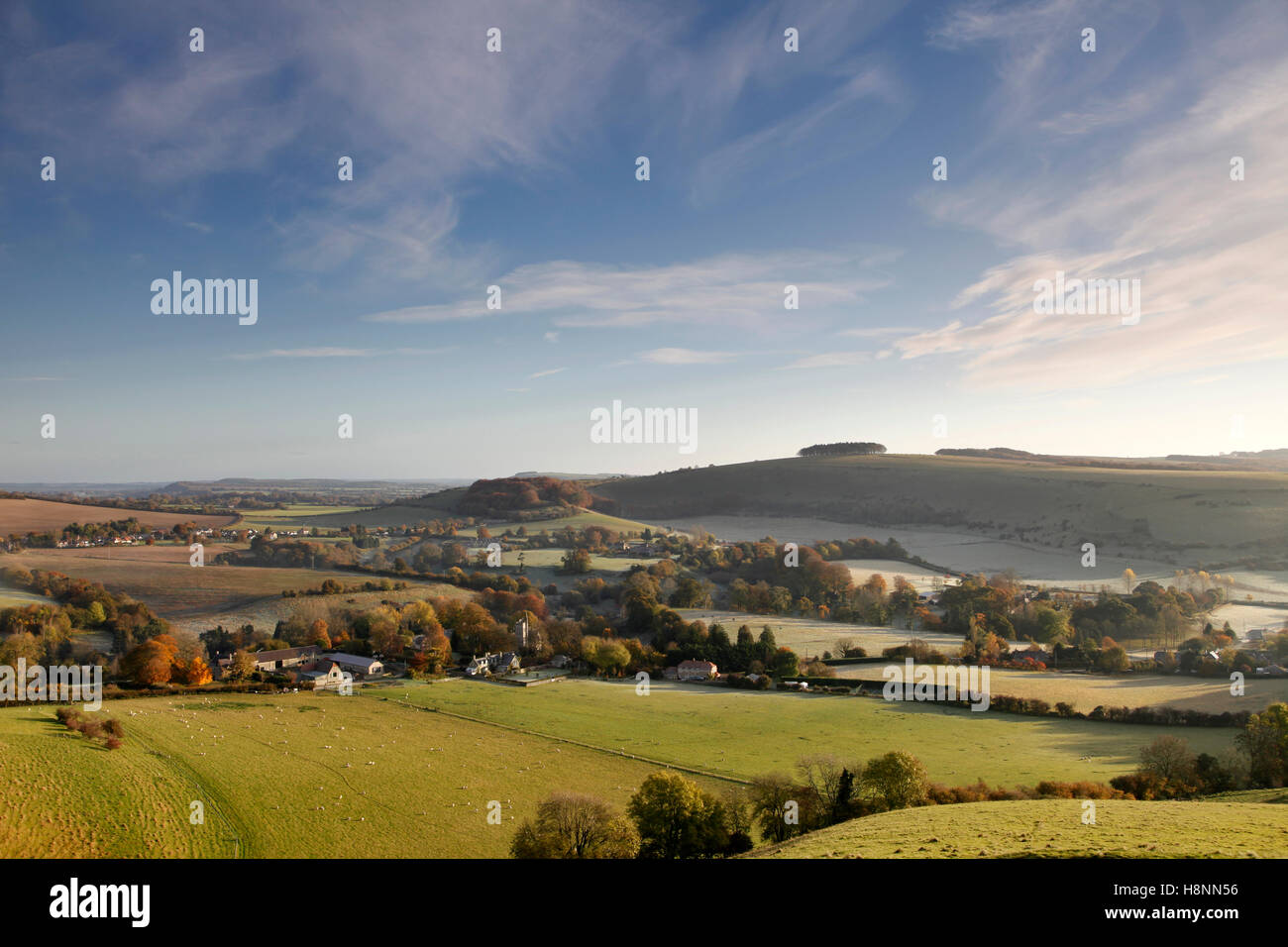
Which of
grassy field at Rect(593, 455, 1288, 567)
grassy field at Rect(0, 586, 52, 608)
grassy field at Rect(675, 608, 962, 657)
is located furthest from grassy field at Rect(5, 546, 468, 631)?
grassy field at Rect(593, 455, 1288, 567)

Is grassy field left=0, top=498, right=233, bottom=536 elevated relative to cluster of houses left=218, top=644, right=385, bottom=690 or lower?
elevated

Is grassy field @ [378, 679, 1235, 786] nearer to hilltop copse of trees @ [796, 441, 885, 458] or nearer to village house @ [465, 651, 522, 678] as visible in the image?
village house @ [465, 651, 522, 678]

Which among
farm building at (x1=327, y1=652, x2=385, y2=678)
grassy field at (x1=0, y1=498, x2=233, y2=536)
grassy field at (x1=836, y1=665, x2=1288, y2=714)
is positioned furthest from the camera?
grassy field at (x1=0, y1=498, x2=233, y2=536)

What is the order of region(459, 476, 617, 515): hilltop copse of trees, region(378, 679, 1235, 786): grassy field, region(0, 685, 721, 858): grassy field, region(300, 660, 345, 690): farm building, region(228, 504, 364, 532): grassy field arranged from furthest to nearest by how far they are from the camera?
region(459, 476, 617, 515): hilltop copse of trees, region(228, 504, 364, 532): grassy field, region(300, 660, 345, 690): farm building, region(378, 679, 1235, 786): grassy field, region(0, 685, 721, 858): grassy field

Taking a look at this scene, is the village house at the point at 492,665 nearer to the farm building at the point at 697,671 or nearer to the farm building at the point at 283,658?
the farm building at the point at 283,658

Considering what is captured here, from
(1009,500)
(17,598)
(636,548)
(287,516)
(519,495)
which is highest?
(519,495)

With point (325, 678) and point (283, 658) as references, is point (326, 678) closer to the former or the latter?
point (325, 678)

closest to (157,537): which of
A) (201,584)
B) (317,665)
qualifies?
(201,584)
